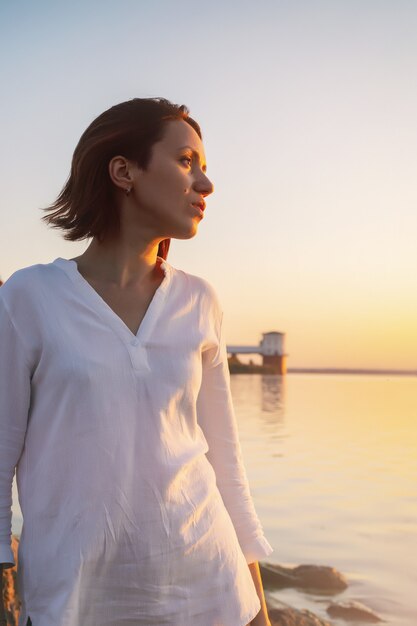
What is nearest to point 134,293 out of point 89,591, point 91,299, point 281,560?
point 91,299

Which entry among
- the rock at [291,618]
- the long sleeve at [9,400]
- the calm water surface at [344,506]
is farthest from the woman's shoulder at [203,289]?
the calm water surface at [344,506]

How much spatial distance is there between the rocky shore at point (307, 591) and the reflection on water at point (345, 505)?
94 mm

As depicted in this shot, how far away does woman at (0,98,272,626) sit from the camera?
56.6 inches

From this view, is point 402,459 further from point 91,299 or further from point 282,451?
point 91,299

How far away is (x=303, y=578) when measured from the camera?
5984 mm

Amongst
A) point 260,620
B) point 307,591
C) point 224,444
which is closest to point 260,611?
point 260,620

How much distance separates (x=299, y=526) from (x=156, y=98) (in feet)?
25.7

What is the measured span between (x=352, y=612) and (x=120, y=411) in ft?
15.2

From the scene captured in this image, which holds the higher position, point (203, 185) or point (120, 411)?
point (203, 185)

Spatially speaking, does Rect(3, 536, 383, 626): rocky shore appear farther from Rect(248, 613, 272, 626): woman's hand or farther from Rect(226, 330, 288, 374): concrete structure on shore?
Rect(226, 330, 288, 374): concrete structure on shore

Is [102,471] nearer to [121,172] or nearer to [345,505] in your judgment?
[121,172]

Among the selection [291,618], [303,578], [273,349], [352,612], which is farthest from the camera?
[273,349]

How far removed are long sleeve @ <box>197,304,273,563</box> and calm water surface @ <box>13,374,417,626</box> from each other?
12.8 feet

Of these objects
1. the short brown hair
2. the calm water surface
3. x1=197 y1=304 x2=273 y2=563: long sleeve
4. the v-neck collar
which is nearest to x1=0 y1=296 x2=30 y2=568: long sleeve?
the v-neck collar
